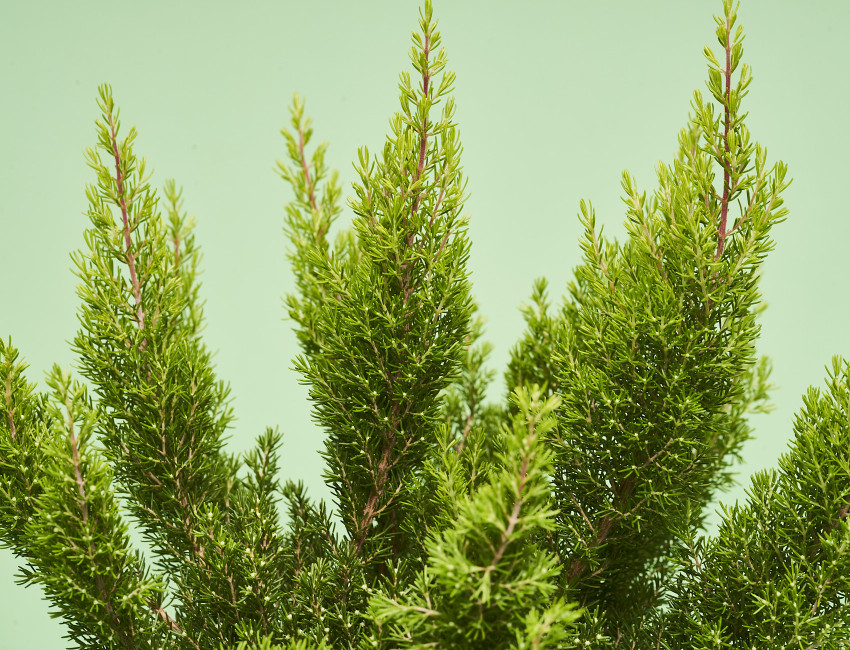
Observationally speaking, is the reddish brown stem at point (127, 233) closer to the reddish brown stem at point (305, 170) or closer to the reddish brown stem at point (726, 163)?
the reddish brown stem at point (305, 170)

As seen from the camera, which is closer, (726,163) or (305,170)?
(726,163)

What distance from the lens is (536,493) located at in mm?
597

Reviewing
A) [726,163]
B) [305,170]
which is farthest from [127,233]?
[726,163]

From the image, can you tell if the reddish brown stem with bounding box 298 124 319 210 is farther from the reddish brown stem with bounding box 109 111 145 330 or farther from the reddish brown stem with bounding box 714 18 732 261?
the reddish brown stem with bounding box 714 18 732 261

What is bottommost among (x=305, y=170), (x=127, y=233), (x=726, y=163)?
(x=726, y=163)

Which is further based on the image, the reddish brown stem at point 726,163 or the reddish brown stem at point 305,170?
the reddish brown stem at point 305,170

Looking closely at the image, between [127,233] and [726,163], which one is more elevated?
[127,233]

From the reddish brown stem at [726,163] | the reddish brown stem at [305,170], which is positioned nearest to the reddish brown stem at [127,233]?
the reddish brown stem at [305,170]

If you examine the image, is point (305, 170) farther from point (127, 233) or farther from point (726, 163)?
point (726, 163)

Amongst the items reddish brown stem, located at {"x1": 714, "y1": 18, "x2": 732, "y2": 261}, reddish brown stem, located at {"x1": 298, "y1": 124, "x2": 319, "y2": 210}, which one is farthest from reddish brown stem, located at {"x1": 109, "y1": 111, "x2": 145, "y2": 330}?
reddish brown stem, located at {"x1": 714, "y1": 18, "x2": 732, "y2": 261}

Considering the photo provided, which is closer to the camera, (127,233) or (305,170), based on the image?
(127,233)

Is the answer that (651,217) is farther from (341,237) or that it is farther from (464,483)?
(341,237)

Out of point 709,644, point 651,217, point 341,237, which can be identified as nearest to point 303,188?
point 341,237

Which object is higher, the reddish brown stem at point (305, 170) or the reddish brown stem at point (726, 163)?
the reddish brown stem at point (305, 170)
